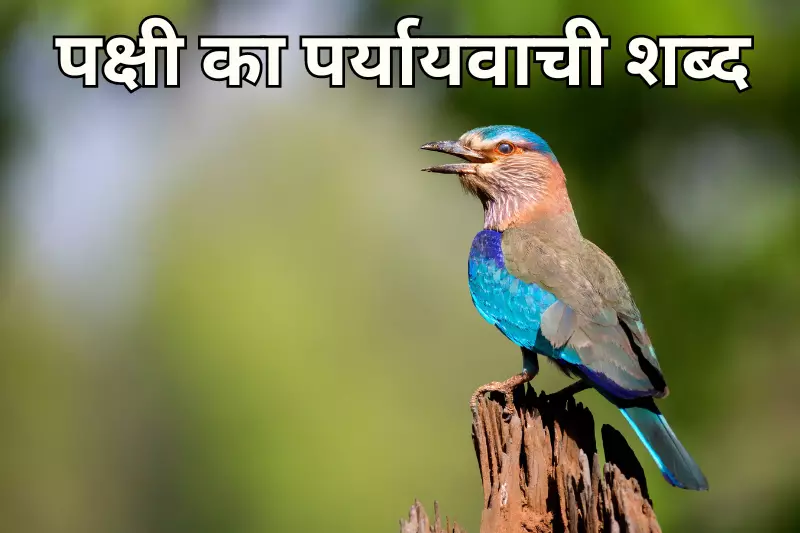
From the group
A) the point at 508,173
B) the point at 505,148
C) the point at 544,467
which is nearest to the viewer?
the point at 544,467

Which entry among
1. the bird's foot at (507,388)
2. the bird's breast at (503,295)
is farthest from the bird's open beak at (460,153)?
the bird's foot at (507,388)

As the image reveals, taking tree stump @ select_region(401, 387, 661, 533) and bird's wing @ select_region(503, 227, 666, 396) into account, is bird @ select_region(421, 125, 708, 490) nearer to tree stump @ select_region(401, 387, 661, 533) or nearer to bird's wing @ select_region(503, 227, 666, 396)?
bird's wing @ select_region(503, 227, 666, 396)

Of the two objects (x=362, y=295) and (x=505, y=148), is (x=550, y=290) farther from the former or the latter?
(x=362, y=295)

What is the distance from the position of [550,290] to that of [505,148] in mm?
1202

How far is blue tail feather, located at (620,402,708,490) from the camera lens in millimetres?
4387

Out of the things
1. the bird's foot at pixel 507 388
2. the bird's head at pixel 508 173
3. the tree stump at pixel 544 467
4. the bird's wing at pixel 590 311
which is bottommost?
the tree stump at pixel 544 467

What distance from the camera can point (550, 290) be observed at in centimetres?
518

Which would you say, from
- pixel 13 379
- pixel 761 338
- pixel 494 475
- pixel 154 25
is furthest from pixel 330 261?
pixel 494 475

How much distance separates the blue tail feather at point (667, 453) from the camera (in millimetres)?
4387

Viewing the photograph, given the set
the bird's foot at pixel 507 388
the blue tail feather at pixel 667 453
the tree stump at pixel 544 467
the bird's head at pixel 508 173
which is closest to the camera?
the tree stump at pixel 544 467

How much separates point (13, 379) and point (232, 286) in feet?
12.6

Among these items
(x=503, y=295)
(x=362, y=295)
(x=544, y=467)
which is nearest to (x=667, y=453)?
(x=544, y=467)

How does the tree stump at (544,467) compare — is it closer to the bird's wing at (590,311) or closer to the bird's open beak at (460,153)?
the bird's wing at (590,311)

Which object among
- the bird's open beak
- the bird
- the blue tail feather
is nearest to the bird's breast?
the bird
